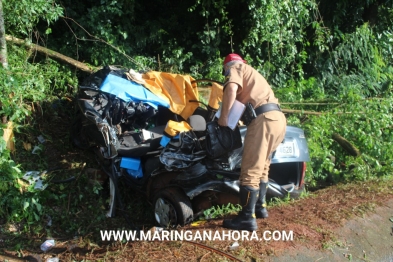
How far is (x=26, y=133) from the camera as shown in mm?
5879

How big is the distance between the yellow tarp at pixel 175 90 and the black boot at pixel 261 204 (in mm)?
2000

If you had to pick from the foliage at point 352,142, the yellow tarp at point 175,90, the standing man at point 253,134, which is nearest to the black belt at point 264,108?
the standing man at point 253,134

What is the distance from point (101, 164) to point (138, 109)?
0.97 metres

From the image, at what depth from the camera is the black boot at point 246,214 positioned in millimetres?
4148

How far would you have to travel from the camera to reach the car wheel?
14.6ft

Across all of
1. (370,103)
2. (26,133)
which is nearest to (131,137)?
(26,133)

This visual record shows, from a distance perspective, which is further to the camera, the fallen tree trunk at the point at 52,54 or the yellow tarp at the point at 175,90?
the fallen tree trunk at the point at 52,54

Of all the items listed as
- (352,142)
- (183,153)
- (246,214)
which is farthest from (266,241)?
(352,142)

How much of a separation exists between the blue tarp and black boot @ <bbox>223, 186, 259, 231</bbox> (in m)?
2.22

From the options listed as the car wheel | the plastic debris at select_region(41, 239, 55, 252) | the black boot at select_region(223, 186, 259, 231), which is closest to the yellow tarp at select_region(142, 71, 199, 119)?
the car wheel

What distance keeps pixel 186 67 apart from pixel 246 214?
5711mm

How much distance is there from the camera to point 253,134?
4301 millimetres

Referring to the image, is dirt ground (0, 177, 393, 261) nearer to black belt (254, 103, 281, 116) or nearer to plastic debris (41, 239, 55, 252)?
plastic debris (41, 239, 55, 252)

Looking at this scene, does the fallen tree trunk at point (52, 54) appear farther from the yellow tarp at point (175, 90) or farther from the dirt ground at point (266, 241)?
the dirt ground at point (266, 241)
